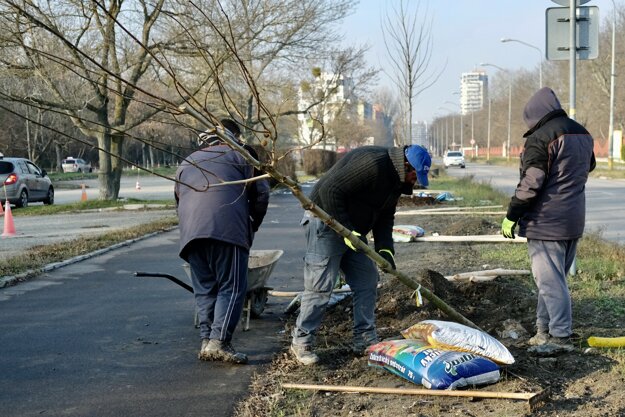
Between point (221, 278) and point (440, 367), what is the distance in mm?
1863

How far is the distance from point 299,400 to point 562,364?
183cm

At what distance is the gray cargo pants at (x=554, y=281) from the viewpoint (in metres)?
5.44

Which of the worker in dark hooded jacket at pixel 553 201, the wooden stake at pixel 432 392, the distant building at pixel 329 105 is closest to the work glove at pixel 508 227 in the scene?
the worker in dark hooded jacket at pixel 553 201

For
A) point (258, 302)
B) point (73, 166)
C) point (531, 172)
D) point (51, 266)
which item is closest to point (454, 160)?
point (73, 166)

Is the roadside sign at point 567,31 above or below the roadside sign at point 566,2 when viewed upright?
below

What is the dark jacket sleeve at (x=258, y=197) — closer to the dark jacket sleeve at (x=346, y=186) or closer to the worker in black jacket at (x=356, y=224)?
the worker in black jacket at (x=356, y=224)

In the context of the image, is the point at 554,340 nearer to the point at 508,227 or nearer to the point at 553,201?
the point at 508,227

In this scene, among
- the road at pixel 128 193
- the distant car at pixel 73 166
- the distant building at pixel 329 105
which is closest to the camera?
the road at pixel 128 193

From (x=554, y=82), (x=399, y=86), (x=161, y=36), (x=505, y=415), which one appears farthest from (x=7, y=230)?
(x=554, y=82)

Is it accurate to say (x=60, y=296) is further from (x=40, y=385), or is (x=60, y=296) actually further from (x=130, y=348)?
(x=40, y=385)

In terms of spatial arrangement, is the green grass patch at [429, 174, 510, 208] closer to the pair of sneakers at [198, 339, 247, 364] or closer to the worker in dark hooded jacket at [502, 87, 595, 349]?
the worker in dark hooded jacket at [502, 87, 595, 349]

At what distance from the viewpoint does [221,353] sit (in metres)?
5.52

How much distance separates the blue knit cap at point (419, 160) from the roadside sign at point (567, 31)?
4223mm

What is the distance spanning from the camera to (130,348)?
19.9 ft
